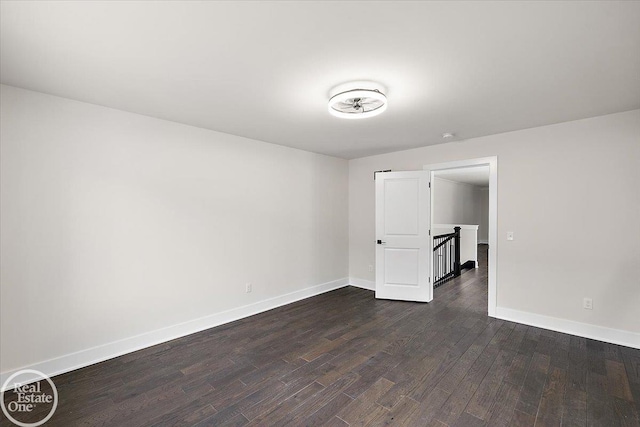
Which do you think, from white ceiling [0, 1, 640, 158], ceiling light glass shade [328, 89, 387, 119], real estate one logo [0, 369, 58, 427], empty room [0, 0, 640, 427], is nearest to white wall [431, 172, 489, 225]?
empty room [0, 0, 640, 427]

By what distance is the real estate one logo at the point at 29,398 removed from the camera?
198 centimetres

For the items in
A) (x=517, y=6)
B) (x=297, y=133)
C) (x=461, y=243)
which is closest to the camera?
(x=517, y=6)

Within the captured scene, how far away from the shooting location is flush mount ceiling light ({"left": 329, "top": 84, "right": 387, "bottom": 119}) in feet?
7.61

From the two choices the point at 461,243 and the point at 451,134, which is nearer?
the point at 451,134

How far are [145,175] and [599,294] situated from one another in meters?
5.20

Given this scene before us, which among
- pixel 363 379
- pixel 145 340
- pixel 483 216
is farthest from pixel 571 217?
pixel 483 216

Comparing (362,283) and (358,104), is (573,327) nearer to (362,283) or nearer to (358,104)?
(362,283)

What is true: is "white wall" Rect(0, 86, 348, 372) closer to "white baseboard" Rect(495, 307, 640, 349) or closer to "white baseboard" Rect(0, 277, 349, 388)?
"white baseboard" Rect(0, 277, 349, 388)

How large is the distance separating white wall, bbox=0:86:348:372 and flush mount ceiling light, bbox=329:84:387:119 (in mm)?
1778

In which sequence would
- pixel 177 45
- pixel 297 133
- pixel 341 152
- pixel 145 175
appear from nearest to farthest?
pixel 177 45, pixel 145 175, pixel 297 133, pixel 341 152

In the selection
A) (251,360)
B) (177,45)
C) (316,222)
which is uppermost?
(177,45)

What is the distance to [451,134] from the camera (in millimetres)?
3746

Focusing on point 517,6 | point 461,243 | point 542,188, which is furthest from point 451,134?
point 461,243

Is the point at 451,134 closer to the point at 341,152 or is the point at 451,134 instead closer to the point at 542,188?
the point at 542,188
